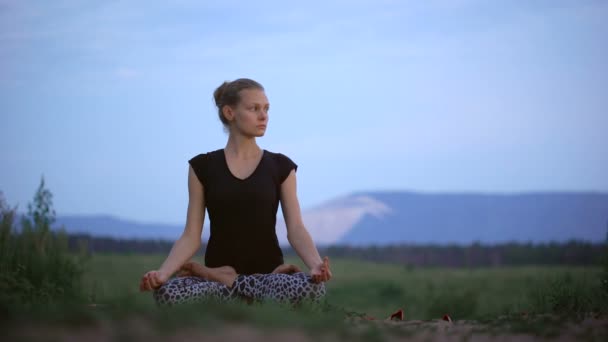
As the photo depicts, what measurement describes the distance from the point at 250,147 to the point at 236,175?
0.26 metres

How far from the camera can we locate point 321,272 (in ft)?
16.3

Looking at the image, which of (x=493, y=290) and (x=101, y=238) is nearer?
(x=493, y=290)

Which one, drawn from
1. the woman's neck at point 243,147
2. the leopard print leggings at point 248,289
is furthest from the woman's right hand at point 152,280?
the woman's neck at point 243,147

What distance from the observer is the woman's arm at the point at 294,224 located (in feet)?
18.0

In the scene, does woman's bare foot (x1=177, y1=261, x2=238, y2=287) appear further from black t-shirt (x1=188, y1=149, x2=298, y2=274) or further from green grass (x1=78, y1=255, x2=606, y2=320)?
green grass (x1=78, y1=255, x2=606, y2=320)

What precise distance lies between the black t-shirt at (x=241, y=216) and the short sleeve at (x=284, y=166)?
6 cm

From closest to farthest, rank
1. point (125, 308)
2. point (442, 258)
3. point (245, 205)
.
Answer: point (125, 308) < point (245, 205) < point (442, 258)

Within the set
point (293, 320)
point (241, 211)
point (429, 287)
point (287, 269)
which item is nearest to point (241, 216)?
point (241, 211)

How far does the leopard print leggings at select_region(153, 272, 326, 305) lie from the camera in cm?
511

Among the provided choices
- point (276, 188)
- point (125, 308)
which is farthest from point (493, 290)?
point (125, 308)

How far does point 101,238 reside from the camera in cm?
2100

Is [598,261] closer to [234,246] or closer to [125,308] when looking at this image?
[234,246]

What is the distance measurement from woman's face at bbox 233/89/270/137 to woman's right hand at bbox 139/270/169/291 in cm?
122

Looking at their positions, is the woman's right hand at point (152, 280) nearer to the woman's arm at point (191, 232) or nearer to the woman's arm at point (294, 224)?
the woman's arm at point (191, 232)
